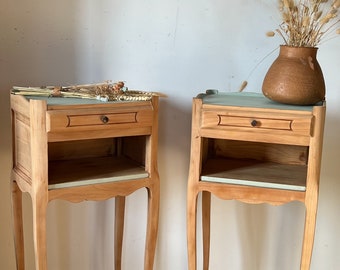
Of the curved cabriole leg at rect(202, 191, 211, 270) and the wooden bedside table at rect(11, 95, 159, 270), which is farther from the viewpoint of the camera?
the curved cabriole leg at rect(202, 191, 211, 270)

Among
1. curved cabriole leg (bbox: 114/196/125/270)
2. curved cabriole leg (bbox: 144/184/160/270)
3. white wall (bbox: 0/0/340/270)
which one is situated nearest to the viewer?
curved cabriole leg (bbox: 144/184/160/270)

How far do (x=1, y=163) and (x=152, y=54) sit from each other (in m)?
0.68

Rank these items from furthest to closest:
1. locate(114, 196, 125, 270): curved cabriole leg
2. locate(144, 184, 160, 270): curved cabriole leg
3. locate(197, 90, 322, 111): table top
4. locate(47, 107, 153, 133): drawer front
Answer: locate(114, 196, 125, 270): curved cabriole leg, locate(144, 184, 160, 270): curved cabriole leg, locate(197, 90, 322, 111): table top, locate(47, 107, 153, 133): drawer front

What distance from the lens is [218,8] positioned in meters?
1.84

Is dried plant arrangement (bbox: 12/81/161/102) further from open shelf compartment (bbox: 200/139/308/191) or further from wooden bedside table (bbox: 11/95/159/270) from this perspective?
open shelf compartment (bbox: 200/139/308/191)

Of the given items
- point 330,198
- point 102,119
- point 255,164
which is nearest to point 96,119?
point 102,119

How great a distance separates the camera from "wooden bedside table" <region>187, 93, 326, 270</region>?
1.45 m

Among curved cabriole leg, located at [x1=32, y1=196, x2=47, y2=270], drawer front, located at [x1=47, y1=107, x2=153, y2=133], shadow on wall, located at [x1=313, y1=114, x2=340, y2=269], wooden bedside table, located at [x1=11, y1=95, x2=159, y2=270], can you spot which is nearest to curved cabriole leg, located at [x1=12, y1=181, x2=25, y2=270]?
wooden bedside table, located at [x1=11, y1=95, x2=159, y2=270]

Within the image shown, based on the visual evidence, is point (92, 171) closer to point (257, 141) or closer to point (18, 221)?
point (18, 221)

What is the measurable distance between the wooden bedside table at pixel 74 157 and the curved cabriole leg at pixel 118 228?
0.82ft

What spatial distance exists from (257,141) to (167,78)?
56 cm

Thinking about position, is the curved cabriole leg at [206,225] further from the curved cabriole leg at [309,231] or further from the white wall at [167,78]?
the curved cabriole leg at [309,231]

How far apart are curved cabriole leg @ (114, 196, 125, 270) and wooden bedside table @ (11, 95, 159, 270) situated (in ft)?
0.82

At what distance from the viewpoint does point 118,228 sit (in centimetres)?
195
